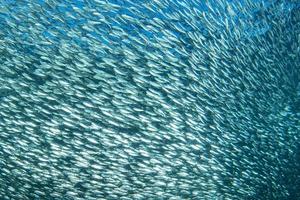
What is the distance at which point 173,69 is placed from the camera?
889 centimetres

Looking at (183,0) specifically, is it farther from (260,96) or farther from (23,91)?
(23,91)

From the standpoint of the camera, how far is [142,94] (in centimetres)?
926

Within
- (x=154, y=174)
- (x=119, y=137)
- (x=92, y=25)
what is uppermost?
(x=92, y=25)

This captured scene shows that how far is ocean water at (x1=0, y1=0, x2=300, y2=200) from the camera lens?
332 inches

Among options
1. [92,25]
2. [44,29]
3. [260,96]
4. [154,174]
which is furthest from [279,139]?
[44,29]

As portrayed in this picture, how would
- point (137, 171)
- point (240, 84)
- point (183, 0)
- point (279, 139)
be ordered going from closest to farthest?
point (183, 0), point (240, 84), point (137, 171), point (279, 139)

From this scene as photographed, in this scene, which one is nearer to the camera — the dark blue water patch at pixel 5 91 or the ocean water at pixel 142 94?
the ocean water at pixel 142 94

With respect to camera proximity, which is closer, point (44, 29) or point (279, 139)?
point (44, 29)

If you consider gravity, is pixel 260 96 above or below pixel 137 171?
above

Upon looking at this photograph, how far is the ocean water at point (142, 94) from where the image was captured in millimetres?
8430

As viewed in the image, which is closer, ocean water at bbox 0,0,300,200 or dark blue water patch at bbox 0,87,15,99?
ocean water at bbox 0,0,300,200

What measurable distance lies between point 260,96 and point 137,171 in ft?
12.8

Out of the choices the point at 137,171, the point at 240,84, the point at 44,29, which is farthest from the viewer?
the point at 137,171

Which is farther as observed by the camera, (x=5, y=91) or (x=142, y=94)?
(x=142, y=94)
